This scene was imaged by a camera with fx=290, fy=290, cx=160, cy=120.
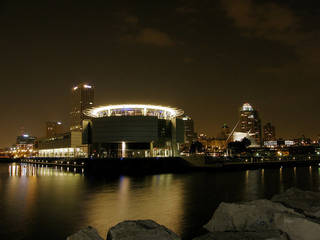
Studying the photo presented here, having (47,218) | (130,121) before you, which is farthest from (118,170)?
(47,218)

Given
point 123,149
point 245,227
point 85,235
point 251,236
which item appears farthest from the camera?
point 123,149

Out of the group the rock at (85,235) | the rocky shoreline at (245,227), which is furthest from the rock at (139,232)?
the rock at (85,235)

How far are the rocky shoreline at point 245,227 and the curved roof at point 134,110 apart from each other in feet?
279

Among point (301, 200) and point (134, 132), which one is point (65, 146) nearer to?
point (134, 132)

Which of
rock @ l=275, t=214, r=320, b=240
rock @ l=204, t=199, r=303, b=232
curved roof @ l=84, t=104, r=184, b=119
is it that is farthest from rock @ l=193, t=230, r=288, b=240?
curved roof @ l=84, t=104, r=184, b=119

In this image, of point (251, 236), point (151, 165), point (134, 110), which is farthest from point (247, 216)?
point (134, 110)

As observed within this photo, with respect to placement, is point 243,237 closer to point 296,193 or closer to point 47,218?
point 296,193

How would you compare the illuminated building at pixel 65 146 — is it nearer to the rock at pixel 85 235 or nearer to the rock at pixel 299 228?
the rock at pixel 85 235

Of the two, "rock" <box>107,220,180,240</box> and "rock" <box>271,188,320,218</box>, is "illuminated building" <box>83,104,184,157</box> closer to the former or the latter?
"rock" <box>271,188,320,218</box>

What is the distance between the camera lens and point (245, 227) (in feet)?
47.9

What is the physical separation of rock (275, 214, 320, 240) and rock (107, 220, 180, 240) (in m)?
4.89

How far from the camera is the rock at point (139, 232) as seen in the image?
11.4 m

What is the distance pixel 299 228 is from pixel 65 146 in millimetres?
135019

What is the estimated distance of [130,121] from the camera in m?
94.9
